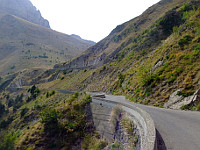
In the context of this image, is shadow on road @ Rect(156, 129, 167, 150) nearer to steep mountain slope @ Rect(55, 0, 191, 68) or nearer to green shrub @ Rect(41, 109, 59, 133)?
green shrub @ Rect(41, 109, 59, 133)

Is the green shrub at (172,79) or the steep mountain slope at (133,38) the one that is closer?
the green shrub at (172,79)

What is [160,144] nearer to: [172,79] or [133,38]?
[172,79]

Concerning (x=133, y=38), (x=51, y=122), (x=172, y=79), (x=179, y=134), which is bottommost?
(x=51, y=122)

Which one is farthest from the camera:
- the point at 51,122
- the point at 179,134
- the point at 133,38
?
the point at 133,38

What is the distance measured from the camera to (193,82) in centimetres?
1146

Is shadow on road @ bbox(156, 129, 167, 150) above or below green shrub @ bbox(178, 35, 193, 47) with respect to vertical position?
below

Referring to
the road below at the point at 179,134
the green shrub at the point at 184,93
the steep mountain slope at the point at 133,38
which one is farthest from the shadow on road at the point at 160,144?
the steep mountain slope at the point at 133,38

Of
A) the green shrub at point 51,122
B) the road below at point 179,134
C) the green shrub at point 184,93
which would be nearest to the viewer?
the road below at point 179,134

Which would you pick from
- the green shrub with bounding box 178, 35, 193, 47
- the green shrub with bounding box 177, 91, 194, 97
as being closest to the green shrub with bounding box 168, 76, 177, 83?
the green shrub with bounding box 177, 91, 194, 97

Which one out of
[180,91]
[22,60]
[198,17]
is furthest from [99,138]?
[22,60]

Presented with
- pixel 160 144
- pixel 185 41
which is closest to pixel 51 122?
pixel 160 144

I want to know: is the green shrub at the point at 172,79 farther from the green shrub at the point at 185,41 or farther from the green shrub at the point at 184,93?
the green shrub at the point at 185,41

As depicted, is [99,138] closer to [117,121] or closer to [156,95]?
[117,121]

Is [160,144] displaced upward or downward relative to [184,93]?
downward
